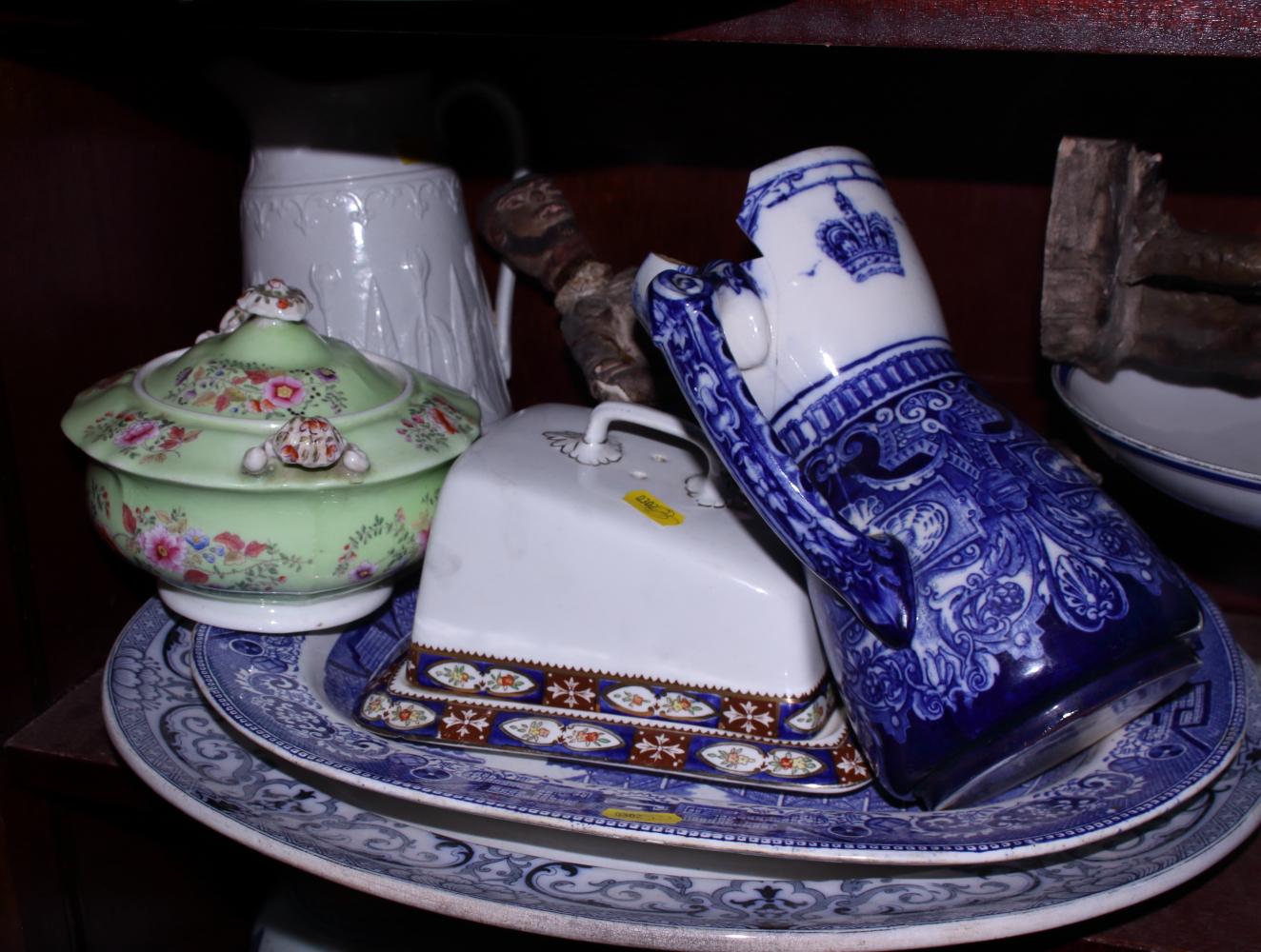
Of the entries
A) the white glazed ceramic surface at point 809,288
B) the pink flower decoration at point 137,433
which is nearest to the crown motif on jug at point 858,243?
the white glazed ceramic surface at point 809,288

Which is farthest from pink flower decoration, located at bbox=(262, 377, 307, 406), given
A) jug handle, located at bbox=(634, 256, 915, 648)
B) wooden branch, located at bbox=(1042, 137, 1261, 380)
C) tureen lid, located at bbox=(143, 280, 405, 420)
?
wooden branch, located at bbox=(1042, 137, 1261, 380)

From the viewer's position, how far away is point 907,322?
47 centimetres

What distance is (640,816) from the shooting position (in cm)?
45

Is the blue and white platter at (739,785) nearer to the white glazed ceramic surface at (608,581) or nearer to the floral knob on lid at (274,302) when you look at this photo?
the white glazed ceramic surface at (608,581)

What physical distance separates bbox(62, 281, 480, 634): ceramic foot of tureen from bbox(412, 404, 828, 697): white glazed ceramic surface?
0.04m

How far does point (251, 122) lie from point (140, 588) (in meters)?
0.34

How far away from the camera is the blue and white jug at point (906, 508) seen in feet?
1.35

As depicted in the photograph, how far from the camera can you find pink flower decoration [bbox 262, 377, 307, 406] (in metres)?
0.53

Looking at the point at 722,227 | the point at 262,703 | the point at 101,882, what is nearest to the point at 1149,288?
the point at 722,227

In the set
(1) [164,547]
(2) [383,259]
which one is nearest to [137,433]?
(1) [164,547]

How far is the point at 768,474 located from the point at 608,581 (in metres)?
0.13

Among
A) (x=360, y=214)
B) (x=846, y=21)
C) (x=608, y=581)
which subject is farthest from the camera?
(x=360, y=214)

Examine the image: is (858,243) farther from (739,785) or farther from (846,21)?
(739,785)

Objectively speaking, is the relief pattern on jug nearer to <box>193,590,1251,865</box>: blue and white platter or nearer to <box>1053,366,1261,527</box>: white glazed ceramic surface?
<box>193,590,1251,865</box>: blue and white platter
